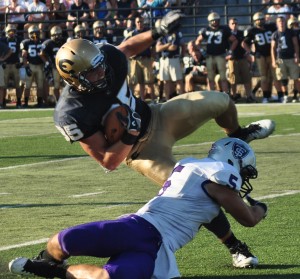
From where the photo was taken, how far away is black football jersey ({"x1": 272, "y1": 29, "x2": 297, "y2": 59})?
20.0 meters

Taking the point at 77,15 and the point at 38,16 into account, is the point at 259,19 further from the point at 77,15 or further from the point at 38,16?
the point at 38,16

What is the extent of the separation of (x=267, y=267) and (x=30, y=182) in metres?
4.40

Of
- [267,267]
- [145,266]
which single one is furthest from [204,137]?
[145,266]

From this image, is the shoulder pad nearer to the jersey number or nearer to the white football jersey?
the white football jersey

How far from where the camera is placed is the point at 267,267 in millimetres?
5984

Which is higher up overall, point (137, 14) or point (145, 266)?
point (145, 266)

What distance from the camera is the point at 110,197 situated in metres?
8.82

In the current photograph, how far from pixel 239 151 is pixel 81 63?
1193 millimetres

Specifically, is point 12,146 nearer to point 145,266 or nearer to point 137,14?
point 145,266

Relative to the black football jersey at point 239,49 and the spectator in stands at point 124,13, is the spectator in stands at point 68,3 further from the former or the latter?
the black football jersey at point 239,49

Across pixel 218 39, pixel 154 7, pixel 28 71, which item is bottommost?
pixel 28 71

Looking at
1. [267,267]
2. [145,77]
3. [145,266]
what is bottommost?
[145,77]

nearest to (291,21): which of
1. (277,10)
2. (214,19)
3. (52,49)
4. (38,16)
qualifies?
(214,19)

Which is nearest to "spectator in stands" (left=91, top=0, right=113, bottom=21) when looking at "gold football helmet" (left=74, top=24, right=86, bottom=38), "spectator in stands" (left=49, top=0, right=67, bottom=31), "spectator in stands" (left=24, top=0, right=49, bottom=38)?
"spectator in stands" (left=49, top=0, right=67, bottom=31)
